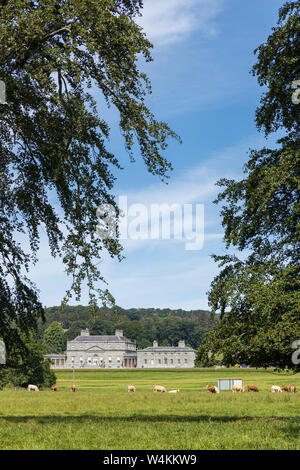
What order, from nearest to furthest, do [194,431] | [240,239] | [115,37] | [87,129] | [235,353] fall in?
[194,431] → [115,37] → [87,129] → [235,353] → [240,239]

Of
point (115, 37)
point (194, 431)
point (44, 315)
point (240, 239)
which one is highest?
point (115, 37)

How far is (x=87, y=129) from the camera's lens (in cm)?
1670

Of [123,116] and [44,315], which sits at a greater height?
[123,116]

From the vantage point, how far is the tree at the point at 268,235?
17938mm

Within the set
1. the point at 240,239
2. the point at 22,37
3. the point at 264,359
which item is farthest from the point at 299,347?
the point at 22,37

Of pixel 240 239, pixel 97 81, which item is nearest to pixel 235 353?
pixel 240 239

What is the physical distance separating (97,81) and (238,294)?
893 cm

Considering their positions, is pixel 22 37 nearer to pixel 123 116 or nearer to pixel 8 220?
pixel 123 116

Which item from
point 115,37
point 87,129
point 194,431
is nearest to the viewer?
point 194,431

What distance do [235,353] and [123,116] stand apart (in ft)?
30.6

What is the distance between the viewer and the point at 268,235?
66.5ft

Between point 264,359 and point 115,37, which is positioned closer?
point 115,37

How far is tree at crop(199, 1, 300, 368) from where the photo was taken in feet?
58.9

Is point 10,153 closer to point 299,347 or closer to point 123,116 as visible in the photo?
point 123,116
